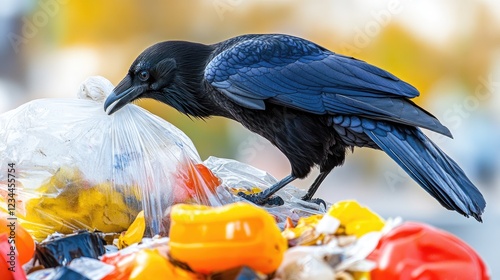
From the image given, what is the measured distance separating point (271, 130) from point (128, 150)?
336 millimetres

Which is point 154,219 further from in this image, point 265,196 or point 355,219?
point 355,219

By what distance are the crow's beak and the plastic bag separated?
0.01 m

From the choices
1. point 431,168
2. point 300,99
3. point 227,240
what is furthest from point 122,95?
point 227,240

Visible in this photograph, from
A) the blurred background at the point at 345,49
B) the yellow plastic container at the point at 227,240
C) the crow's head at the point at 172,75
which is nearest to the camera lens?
the yellow plastic container at the point at 227,240

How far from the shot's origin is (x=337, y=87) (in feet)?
3.66

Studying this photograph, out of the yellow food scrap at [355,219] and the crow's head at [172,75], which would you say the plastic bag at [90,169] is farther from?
the yellow food scrap at [355,219]

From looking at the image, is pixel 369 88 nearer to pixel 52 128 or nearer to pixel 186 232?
pixel 52 128

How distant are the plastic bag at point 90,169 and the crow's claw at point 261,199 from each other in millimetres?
70

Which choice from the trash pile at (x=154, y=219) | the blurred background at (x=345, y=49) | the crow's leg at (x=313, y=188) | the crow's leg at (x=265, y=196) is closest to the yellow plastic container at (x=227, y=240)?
the trash pile at (x=154, y=219)

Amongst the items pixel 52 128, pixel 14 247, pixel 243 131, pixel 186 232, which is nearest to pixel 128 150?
pixel 52 128

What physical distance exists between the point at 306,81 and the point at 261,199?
26cm

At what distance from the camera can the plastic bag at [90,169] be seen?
0.81 m

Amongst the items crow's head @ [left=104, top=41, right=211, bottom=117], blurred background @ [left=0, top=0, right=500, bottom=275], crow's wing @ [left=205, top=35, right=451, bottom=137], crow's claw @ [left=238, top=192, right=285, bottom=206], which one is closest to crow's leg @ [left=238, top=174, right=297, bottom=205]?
crow's claw @ [left=238, top=192, right=285, bottom=206]

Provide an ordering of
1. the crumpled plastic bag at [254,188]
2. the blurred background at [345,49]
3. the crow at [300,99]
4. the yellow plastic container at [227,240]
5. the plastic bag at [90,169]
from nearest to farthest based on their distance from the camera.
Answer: the yellow plastic container at [227,240]
the plastic bag at [90,169]
the crumpled plastic bag at [254,188]
the crow at [300,99]
the blurred background at [345,49]
